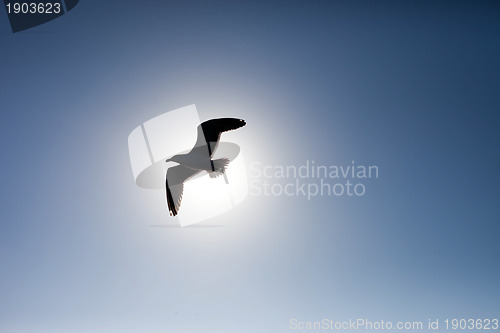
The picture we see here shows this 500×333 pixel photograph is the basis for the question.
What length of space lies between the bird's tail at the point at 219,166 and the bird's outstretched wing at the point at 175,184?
0.10 metres

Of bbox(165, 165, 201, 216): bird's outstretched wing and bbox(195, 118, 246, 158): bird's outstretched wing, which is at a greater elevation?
bbox(195, 118, 246, 158): bird's outstretched wing

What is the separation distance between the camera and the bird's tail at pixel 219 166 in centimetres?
167

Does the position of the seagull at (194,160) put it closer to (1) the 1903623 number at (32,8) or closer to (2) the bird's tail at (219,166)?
(2) the bird's tail at (219,166)

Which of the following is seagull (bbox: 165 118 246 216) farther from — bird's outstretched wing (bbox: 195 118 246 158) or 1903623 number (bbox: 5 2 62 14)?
1903623 number (bbox: 5 2 62 14)

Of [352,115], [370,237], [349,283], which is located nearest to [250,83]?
[352,115]

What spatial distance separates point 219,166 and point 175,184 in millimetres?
210

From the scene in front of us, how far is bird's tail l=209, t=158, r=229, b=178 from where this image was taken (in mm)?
1674

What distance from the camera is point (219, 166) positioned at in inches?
66.0

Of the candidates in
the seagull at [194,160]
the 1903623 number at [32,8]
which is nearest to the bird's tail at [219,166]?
the seagull at [194,160]

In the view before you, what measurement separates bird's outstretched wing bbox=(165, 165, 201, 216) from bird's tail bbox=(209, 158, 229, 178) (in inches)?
4.0

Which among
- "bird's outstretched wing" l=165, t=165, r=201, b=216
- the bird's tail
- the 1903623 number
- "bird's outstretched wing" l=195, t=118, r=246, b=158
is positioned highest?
the 1903623 number
